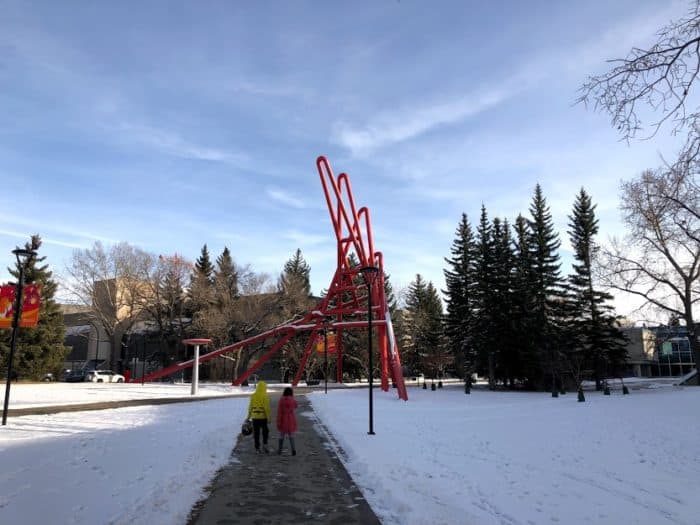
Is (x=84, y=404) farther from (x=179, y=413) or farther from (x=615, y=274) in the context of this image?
(x=615, y=274)

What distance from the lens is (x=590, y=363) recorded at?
41.9m

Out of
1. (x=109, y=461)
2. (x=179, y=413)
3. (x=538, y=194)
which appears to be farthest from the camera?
(x=538, y=194)

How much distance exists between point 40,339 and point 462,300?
124 ft

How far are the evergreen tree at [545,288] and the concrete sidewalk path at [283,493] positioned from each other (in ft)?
109

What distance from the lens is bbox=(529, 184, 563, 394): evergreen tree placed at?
41250mm

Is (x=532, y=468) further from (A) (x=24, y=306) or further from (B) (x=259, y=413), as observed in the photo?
(A) (x=24, y=306)

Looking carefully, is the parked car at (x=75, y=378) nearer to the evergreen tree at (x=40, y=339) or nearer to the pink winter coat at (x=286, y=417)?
the evergreen tree at (x=40, y=339)

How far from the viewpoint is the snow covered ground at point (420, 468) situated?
6402mm

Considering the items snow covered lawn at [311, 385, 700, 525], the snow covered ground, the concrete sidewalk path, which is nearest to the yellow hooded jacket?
the concrete sidewalk path

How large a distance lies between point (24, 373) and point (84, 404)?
944 inches

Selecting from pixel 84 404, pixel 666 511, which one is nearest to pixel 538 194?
pixel 84 404

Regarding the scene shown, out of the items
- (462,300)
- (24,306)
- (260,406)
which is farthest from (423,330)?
(260,406)

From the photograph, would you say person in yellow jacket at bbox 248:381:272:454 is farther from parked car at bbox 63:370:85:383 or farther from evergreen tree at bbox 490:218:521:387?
parked car at bbox 63:370:85:383

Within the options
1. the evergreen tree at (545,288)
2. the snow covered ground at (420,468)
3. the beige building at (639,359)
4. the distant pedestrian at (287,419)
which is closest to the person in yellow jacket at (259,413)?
the distant pedestrian at (287,419)
